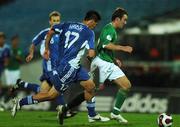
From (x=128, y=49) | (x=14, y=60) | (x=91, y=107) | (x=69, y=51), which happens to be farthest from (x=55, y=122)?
(x=14, y=60)

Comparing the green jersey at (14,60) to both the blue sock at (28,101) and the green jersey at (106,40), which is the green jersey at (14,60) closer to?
the blue sock at (28,101)

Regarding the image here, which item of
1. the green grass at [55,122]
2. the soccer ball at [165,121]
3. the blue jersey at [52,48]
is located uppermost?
the blue jersey at [52,48]

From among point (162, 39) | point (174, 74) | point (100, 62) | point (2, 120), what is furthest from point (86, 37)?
point (162, 39)

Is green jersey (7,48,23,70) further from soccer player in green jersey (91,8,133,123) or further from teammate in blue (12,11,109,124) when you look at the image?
teammate in blue (12,11,109,124)

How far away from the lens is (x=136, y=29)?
26656 mm

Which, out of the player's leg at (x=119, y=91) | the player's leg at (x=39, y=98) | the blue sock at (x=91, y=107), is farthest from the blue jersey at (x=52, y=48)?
the player's leg at (x=119, y=91)

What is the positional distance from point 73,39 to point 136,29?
1511cm

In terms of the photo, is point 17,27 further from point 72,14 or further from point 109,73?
point 109,73

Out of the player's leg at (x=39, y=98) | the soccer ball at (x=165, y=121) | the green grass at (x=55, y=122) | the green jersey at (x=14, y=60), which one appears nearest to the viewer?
the soccer ball at (x=165, y=121)

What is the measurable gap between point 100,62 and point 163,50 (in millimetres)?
15577

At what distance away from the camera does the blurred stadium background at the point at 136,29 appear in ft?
80.0

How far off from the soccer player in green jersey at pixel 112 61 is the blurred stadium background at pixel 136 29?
386 inches

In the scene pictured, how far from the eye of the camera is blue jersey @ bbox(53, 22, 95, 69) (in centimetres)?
1173

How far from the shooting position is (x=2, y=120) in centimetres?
1360
